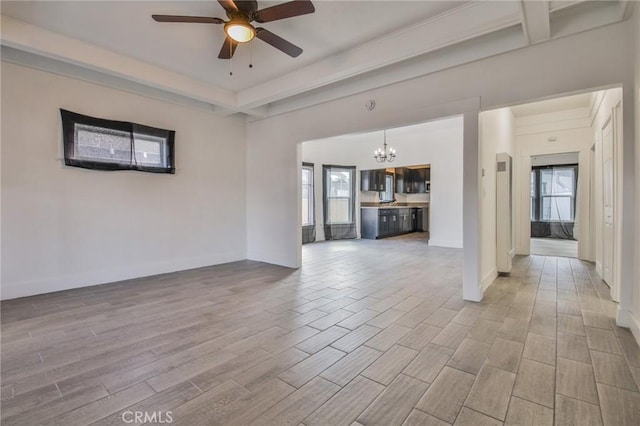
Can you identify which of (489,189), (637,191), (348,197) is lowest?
(637,191)

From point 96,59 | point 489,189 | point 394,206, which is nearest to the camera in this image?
point 96,59

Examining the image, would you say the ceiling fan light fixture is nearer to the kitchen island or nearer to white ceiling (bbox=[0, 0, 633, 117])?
white ceiling (bbox=[0, 0, 633, 117])

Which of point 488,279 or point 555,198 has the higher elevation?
point 555,198

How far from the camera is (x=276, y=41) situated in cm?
286

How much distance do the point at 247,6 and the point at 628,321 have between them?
4.41 meters

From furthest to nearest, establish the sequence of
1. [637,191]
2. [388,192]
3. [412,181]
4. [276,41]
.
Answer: [412,181] → [388,192] → [276,41] → [637,191]

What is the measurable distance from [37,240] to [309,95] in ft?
14.0

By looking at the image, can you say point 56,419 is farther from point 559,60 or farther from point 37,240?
point 559,60

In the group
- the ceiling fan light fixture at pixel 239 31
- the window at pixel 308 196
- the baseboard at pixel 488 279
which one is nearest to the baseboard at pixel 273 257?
the window at pixel 308 196

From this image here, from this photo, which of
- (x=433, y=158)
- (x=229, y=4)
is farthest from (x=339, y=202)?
(x=229, y=4)

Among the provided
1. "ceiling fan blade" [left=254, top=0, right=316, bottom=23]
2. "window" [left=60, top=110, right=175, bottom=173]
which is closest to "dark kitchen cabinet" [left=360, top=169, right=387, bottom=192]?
"window" [left=60, top=110, right=175, bottom=173]

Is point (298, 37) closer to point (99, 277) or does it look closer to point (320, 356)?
point (320, 356)

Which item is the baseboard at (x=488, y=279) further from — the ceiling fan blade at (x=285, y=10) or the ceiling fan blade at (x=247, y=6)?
the ceiling fan blade at (x=247, y=6)

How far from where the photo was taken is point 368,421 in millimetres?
1598
